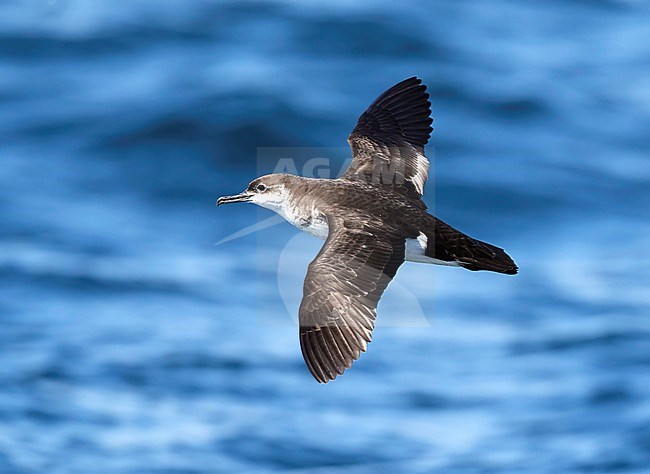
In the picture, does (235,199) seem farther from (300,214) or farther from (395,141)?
(395,141)

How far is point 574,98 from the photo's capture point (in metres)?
20.3

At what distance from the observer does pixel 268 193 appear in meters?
8.72

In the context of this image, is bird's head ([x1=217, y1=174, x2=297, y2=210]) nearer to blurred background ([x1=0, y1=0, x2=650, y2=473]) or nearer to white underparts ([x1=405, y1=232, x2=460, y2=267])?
white underparts ([x1=405, y1=232, x2=460, y2=267])

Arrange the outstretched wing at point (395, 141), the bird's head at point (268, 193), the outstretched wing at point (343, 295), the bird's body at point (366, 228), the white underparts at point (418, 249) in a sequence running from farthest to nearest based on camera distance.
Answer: the outstretched wing at point (395, 141), the bird's head at point (268, 193), the white underparts at point (418, 249), the bird's body at point (366, 228), the outstretched wing at point (343, 295)

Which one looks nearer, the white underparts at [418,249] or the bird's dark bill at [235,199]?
the white underparts at [418,249]

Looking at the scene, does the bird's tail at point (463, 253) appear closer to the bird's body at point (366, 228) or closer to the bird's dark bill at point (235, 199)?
the bird's body at point (366, 228)

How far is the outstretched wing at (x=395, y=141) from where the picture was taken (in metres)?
8.89

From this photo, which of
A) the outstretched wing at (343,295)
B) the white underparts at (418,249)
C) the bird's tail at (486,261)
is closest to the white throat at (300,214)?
the outstretched wing at (343,295)

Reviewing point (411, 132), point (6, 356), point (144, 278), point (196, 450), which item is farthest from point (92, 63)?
point (411, 132)

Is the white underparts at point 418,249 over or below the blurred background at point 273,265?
below

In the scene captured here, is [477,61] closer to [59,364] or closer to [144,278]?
[144,278]

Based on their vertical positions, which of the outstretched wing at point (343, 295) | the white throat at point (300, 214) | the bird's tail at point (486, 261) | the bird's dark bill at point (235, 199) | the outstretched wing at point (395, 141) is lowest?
the outstretched wing at point (343, 295)

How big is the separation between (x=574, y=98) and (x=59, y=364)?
30.4 feet

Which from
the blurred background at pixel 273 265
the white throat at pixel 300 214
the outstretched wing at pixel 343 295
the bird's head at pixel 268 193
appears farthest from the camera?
the blurred background at pixel 273 265
